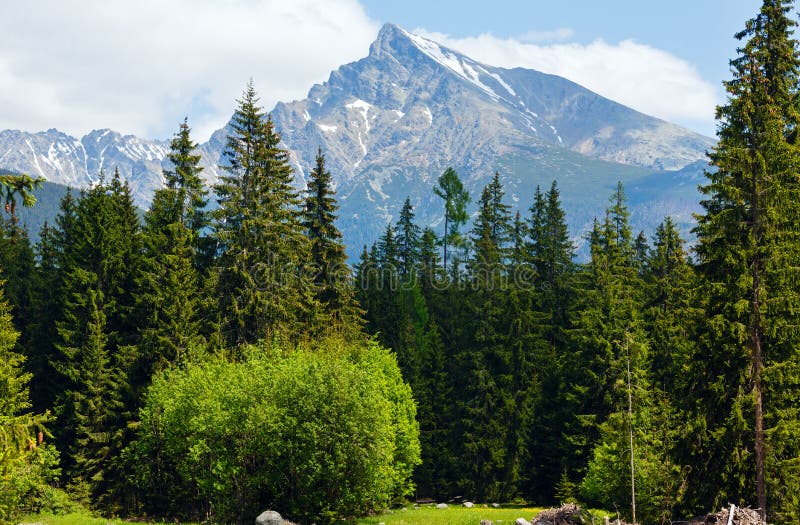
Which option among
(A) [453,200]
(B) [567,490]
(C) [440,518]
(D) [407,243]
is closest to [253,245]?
(C) [440,518]

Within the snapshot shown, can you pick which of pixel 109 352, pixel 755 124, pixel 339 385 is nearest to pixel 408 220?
pixel 109 352

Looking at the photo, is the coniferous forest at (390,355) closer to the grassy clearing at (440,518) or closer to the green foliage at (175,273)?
the green foliage at (175,273)

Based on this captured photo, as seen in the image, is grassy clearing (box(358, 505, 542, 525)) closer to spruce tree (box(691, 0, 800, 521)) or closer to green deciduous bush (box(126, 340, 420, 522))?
green deciduous bush (box(126, 340, 420, 522))

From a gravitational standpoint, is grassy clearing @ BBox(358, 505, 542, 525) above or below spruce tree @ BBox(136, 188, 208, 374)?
below

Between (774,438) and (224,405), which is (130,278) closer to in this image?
(224,405)

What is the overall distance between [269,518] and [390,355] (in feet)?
70.6

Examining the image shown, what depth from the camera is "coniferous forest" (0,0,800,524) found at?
26750 millimetres

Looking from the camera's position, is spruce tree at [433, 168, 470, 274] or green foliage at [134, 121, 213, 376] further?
spruce tree at [433, 168, 470, 274]

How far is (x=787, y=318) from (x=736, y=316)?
1.75m

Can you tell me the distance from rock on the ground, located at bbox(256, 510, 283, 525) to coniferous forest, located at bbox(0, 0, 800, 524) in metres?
1.87

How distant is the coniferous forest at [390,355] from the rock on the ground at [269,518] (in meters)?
1.87

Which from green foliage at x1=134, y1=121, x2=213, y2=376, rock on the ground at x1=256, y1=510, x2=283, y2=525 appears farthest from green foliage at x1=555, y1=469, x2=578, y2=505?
green foliage at x1=134, y1=121, x2=213, y2=376

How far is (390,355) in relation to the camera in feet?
168

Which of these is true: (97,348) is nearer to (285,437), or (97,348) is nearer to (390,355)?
(285,437)
